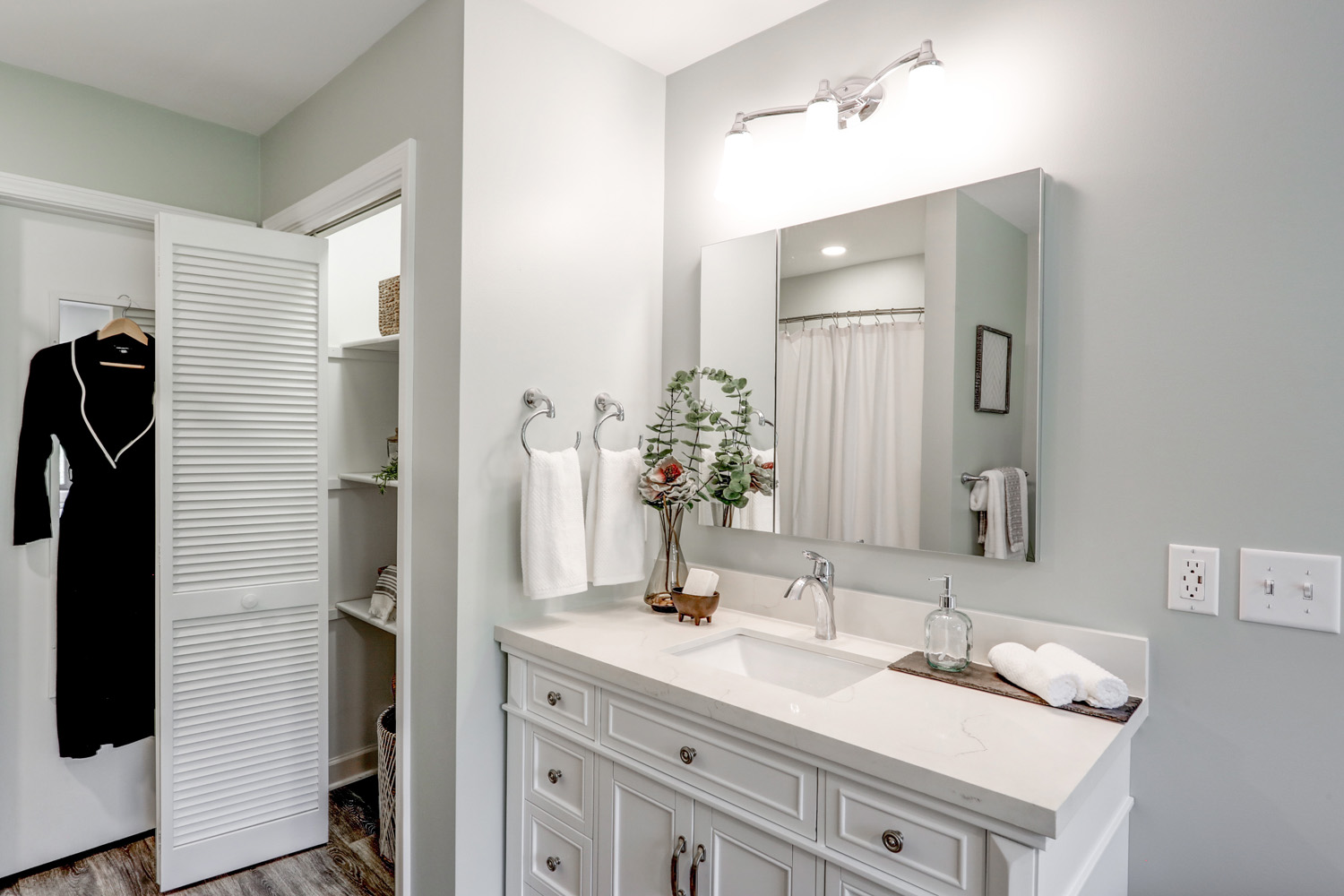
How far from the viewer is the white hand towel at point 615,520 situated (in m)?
1.88

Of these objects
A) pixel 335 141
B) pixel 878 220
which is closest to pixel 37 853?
pixel 335 141

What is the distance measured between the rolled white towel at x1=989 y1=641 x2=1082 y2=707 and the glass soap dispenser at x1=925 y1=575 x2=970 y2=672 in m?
0.05

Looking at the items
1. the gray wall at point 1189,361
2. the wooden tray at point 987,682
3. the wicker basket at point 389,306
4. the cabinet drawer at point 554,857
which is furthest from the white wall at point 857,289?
the wicker basket at point 389,306


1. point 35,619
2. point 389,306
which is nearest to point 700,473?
point 389,306

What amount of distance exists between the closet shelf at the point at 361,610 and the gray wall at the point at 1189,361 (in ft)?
5.83

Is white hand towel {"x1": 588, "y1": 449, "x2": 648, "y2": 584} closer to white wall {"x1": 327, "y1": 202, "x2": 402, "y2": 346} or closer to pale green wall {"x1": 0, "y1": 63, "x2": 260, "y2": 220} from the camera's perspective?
white wall {"x1": 327, "y1": 202, "x2": 402, "y2": 346}

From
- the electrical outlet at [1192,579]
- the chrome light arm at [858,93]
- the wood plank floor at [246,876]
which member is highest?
the chrome light arm at [858,93]

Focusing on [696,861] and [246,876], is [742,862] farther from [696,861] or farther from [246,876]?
[246,876]

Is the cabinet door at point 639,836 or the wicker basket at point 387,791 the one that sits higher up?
the cabinet door at point 639,836

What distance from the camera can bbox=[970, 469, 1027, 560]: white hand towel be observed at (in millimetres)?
1474

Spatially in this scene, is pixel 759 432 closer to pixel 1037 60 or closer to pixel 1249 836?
pixel 1037 60

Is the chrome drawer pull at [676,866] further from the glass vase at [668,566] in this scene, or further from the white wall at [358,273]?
the white wall at [358,273]

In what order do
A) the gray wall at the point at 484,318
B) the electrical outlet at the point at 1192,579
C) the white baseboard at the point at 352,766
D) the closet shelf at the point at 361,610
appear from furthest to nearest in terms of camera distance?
the white baseboard at the point at 352,766
the closet shelf at the point at 361,610
the gray wall at the point at 484,318
the electrical outlet at the point at 1192,579

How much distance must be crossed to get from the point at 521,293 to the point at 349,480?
Result: 4.31 feet
